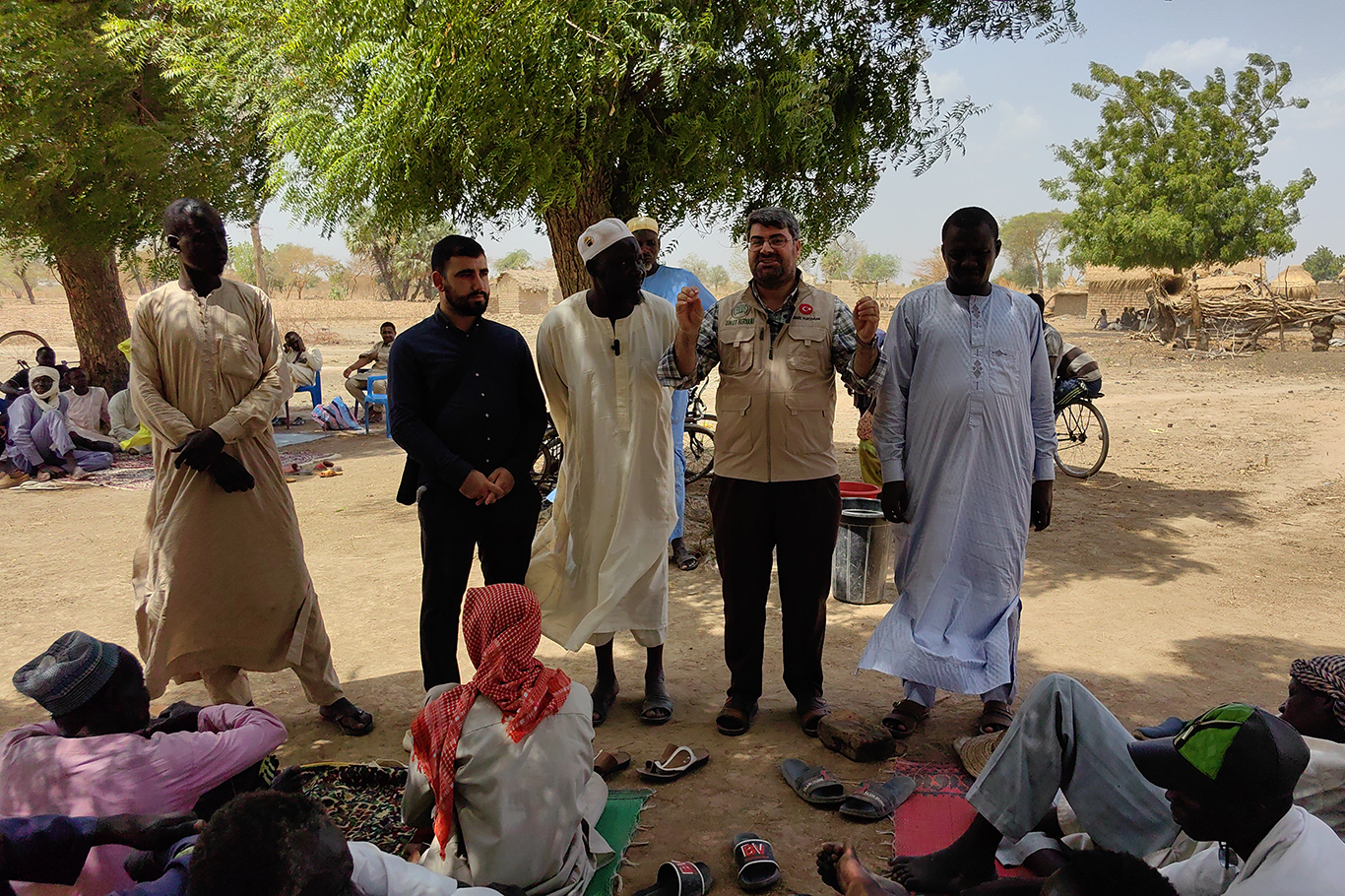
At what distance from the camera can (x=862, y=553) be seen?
5520 mm

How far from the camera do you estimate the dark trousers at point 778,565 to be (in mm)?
3643

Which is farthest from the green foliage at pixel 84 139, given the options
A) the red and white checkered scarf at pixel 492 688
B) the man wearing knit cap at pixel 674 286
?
the red and white checkered scarf at pixel 492 688

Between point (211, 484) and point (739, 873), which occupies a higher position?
point (211, 484)

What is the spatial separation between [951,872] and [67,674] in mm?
2440

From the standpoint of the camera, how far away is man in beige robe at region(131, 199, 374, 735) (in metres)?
3.52

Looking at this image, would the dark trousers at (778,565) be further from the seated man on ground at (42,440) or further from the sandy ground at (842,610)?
the seated man on ground at (42,440)

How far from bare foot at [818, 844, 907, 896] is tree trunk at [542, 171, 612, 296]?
4924 mm

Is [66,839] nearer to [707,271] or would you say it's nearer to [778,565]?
[778,565]

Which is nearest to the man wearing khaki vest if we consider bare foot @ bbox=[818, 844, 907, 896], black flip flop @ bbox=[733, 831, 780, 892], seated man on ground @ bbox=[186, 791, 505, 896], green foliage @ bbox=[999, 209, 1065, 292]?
black flip flop @ bbox=[733, 831, 780, 892]

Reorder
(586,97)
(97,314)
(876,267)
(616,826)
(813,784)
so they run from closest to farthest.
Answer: (616,826) < (813,784) < (586,97) < (97,314) < (876,267)

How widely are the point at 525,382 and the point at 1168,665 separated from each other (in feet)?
11.3

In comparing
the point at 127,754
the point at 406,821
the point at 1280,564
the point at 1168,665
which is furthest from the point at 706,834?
the point at 1280,564

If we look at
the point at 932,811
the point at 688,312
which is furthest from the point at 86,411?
the point at 932,811

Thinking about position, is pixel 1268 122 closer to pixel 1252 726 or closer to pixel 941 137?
pixel 941 137
